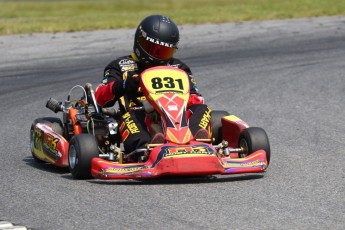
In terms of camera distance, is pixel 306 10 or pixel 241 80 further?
pixel 306 10

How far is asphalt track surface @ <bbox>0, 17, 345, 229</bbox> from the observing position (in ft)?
18.4

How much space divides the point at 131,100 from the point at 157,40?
0.51 metres

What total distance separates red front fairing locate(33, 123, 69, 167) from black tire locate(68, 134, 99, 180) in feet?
1.16

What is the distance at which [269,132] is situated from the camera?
29.8 ft

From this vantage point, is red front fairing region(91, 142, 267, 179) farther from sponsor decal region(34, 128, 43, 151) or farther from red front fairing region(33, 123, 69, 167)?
sponsor decal region(34, 128, 43, 151)

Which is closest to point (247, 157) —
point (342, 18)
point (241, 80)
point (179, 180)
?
point (179, 180)

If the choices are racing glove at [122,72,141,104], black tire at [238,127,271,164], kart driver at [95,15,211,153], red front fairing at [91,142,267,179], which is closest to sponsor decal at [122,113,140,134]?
kart driver at [95,15,211,153]

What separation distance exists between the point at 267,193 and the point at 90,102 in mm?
2178

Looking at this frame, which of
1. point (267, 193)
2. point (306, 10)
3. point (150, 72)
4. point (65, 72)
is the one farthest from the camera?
point (306, 10)

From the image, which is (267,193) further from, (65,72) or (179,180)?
(65,72)

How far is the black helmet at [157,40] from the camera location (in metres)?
7.59

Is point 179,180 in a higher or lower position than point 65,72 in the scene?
higher

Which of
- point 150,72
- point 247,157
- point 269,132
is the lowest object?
point 269,132

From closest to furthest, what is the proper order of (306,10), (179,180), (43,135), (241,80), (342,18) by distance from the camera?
(179,180) < (43,135) < (241,80) < (342,18) < (306,10)
